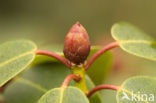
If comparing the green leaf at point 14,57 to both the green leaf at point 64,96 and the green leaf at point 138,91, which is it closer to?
the green leaf at point 64,96

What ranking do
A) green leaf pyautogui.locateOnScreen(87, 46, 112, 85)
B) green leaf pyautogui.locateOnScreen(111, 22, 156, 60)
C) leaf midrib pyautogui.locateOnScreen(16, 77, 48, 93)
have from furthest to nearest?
green leaf pyautogui.locateOnScreen(87, 46, 112, 85), leaf midrib pyautogui.locateOnScreen(16, 77, 48, 93), green leaf pyautogui.locateOnScreen(111, 22, 156, 60)

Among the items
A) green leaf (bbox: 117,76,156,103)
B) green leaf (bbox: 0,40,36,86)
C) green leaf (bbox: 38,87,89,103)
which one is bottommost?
green leaf (bbox: 117,76,156,103)

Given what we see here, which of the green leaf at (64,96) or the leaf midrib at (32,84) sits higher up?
the green leaf at (64,96)

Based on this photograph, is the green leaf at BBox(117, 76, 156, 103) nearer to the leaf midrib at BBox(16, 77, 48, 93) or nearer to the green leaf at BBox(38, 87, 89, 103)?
the green leaf at BBox(38, 87, 89, 103)

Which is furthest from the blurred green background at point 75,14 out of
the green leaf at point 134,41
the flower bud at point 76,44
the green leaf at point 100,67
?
the flower bud at point 76,44

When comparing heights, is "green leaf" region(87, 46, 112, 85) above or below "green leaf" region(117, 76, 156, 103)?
below

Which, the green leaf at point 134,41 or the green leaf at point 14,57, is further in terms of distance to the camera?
the green leaf at point 134,41

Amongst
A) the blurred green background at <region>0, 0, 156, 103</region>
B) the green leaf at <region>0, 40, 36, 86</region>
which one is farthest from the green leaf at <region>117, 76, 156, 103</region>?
the blurred green background at <region>0, 0, 156, 103</region>

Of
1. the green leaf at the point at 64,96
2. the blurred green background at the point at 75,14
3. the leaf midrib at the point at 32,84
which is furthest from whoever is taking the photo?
the blurred green background at the point at 75,14

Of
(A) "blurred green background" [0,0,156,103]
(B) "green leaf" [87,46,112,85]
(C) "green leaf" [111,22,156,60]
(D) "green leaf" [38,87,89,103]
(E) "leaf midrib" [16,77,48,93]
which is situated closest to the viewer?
(D) "green leaf" [38,87,89,103]
